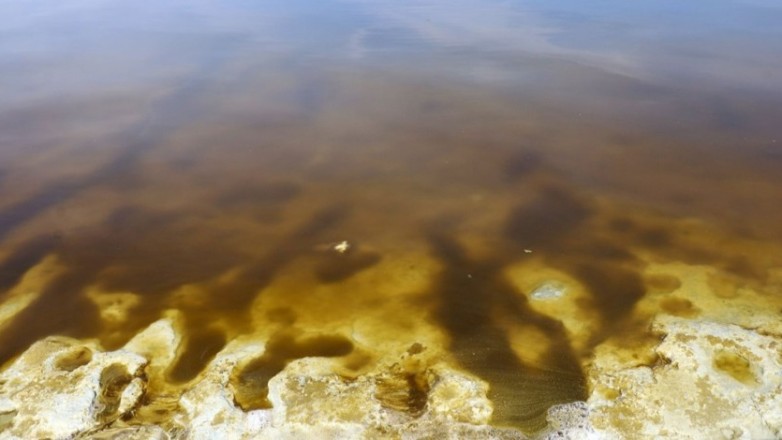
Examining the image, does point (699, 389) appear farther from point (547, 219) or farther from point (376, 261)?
point (376, 261)

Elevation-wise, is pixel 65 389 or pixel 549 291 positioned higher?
pixel 549 291

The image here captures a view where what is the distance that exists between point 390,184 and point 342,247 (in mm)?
1878

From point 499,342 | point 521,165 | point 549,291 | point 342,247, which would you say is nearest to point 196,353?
point 342,247

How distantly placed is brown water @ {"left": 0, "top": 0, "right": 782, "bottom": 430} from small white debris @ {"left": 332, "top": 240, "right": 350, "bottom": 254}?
83 mm

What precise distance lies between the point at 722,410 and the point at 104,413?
5918 mm

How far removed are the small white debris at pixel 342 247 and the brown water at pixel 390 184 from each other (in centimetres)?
8

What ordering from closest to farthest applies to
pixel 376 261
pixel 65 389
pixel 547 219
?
pixel 65 389
pixel 376 261
pixel 547 219

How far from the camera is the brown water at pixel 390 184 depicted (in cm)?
638

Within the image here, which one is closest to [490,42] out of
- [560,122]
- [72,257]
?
[560,122]

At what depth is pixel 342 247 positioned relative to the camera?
7.58m

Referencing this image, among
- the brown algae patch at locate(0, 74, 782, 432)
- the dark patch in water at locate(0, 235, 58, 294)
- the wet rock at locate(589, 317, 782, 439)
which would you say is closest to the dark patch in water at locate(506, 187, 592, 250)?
the brown algae patch at locate(0, 74, 782, 432)

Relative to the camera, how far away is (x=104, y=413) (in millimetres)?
5301

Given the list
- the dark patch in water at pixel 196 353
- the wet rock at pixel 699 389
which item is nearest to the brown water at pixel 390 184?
the dark patch in water at pixel 196 353

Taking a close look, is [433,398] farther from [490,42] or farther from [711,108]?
[490,42]
